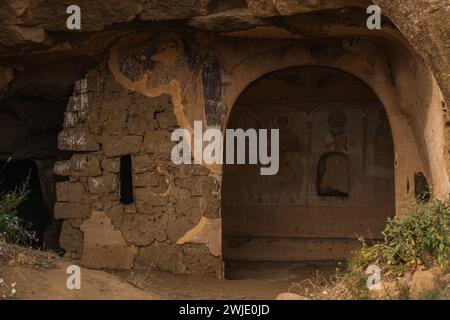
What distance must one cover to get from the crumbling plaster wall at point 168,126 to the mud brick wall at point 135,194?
0.01 m

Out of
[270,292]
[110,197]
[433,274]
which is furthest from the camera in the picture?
[110,197]

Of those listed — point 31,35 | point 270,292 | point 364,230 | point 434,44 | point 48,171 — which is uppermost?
point 31,35

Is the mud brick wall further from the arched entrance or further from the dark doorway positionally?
the arched entrance

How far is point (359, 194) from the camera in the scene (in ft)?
35.6

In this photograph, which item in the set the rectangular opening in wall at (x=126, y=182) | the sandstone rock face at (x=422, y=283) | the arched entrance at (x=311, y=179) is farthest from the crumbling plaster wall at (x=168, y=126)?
the sandstone rock face at (x=422, y=283)

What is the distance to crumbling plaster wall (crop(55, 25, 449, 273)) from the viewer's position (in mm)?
8008

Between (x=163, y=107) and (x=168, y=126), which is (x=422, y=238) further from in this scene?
(x=163, y=107)

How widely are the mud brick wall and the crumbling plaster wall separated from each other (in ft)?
0.04

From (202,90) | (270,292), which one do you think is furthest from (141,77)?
(270,292)

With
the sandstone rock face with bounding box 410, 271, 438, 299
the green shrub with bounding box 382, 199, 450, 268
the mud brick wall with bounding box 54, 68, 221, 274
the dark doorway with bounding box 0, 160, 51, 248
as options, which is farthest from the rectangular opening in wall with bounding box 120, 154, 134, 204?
the sandstone rock face with bounding box 410, 271, 438, 299

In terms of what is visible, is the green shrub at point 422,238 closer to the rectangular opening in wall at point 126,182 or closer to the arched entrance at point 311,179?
the rectangular opening in wall at point 126,182

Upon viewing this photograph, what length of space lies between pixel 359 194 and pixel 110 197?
4.31 metres
